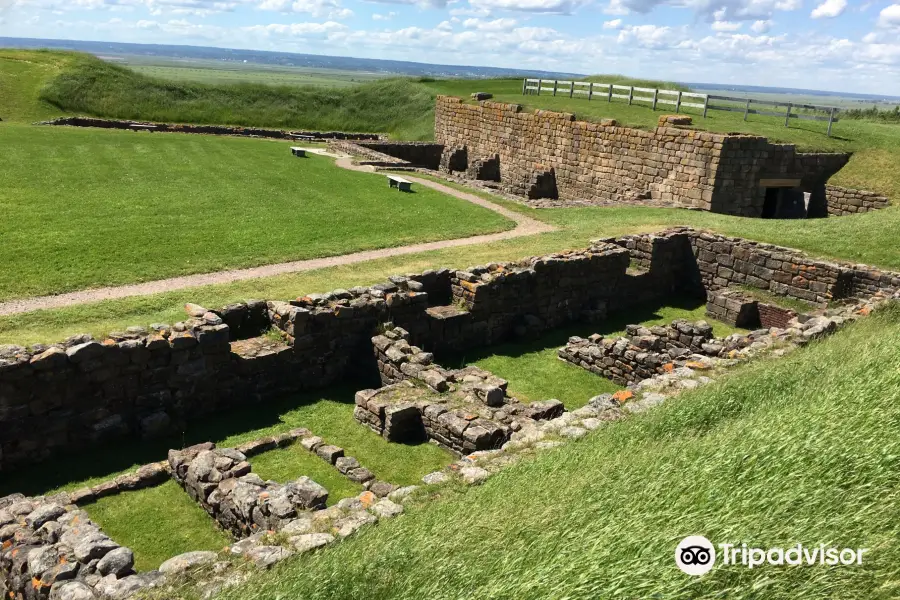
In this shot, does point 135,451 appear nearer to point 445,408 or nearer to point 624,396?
point 445,408

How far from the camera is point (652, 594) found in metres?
4.78

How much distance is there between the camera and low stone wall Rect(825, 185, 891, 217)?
1071 inches

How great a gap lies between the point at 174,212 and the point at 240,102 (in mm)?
38895

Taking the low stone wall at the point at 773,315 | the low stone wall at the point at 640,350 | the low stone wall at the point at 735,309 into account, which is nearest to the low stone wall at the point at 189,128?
the low stone wall at the point at 735,309

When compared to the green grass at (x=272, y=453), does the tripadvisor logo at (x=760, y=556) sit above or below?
above

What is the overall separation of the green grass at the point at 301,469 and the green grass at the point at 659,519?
9.41 feet

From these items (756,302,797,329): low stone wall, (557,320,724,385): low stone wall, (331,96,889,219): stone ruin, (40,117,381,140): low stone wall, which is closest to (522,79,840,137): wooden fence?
(331,96,889,219): stone ruin

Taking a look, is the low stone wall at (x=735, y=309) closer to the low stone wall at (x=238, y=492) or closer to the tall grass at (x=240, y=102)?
the low stone wall at (x=238, y=492)

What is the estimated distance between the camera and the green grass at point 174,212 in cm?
1650

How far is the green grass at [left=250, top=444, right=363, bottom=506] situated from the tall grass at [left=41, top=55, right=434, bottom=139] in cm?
4193

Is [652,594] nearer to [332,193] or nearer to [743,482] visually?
[743,482]

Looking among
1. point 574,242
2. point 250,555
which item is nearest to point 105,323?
point 250,555

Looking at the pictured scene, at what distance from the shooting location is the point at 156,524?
31.0 feet

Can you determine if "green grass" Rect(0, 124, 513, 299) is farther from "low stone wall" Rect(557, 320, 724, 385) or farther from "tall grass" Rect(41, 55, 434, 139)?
"tall grass" Rect(41, 55, 434, 139)
